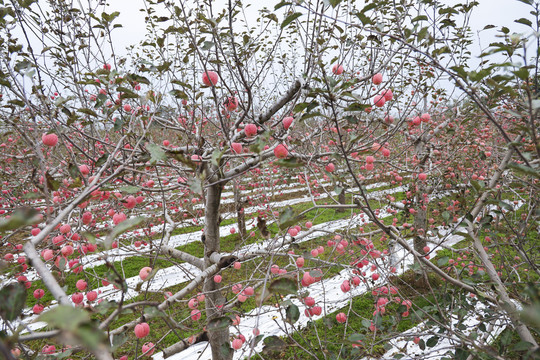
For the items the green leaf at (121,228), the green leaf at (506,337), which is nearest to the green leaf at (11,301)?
the green leaf at (121,228)

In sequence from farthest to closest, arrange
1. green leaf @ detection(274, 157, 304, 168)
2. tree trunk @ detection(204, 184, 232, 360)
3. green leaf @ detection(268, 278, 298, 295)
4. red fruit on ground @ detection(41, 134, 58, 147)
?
tree trunk @ detection(204, 184, 232, 360) → red fruit on ground @ detection(41, 134, 58, 147) → green leaf @ detection(268, 278, 298, 295) → green leaf @ detection(274, 157, 304, 168)

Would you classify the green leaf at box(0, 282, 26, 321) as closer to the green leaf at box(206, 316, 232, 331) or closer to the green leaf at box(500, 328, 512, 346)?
the green leaf at box(206, 316, 232, 331)

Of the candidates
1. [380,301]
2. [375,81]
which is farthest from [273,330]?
[375,81]

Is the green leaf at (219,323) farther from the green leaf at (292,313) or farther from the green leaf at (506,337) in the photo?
the green leaf at (506,337)

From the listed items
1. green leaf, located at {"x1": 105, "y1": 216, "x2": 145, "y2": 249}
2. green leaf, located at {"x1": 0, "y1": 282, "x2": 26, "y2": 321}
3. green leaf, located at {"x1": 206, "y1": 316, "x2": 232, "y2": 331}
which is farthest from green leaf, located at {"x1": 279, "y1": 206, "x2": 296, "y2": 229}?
green leaf, located at {"x1": 0, "y1": 282, "x2": 26, "y2": 321}

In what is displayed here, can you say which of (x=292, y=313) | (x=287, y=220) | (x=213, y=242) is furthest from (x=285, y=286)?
(x=213, y=242)

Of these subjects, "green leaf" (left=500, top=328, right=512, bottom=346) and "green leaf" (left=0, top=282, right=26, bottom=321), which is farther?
"green leaf" (left=500, top=328, right=512, bottom=346)

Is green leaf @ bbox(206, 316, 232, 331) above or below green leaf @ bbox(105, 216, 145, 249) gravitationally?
below

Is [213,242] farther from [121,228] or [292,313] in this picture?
[121,228]

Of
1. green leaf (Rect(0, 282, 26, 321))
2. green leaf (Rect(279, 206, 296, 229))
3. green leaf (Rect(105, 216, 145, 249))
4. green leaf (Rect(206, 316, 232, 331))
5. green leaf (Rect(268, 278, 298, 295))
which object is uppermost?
green leaf (Rect(105, 216, 145, 249))

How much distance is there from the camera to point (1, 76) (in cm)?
155

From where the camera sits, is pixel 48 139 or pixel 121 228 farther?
pixel 48 139

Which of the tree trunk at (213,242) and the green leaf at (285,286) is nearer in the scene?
the green leaf at (285,286)

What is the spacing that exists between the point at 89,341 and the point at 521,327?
1.81 metres
